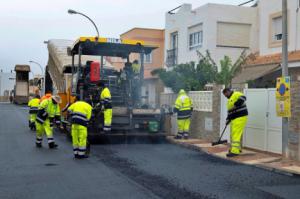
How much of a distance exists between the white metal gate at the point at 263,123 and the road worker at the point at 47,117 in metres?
4.88

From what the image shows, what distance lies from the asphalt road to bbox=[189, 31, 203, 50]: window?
12882 mm

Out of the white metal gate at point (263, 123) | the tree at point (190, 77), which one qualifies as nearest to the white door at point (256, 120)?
the white metal gate at point (263, 123)

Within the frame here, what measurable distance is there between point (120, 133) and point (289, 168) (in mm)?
5034

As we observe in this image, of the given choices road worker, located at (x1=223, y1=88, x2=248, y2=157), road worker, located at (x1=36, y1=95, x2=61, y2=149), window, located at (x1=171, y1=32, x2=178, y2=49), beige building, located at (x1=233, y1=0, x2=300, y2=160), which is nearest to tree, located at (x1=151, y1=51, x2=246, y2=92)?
beige building, located at (x1=233, y1=0, x2=300, y2=160)

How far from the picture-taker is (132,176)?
24.2ft

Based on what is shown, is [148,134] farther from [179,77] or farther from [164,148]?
[179,77]

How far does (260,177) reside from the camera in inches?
298

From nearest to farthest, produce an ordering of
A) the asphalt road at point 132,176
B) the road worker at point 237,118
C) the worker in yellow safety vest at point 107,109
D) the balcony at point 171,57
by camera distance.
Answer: the asphalt road at point 132,176, the road worker at point 237,118, the worker in yellow safety vest at point 107,109, the balcony at point 171,57

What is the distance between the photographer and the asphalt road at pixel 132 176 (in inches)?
245

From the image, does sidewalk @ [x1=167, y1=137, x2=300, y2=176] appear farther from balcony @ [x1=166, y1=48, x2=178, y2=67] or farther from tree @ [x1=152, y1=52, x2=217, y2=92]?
balcony @ [x1=166, y1=48, x2=178, y2=67]

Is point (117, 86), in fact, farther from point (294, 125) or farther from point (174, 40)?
point (174, 40)

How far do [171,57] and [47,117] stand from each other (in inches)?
625

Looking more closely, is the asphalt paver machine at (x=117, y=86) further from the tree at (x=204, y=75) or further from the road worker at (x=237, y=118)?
the tree at (x=204, y=75)

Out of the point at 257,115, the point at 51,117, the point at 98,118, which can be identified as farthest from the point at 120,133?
the point at 257,115
